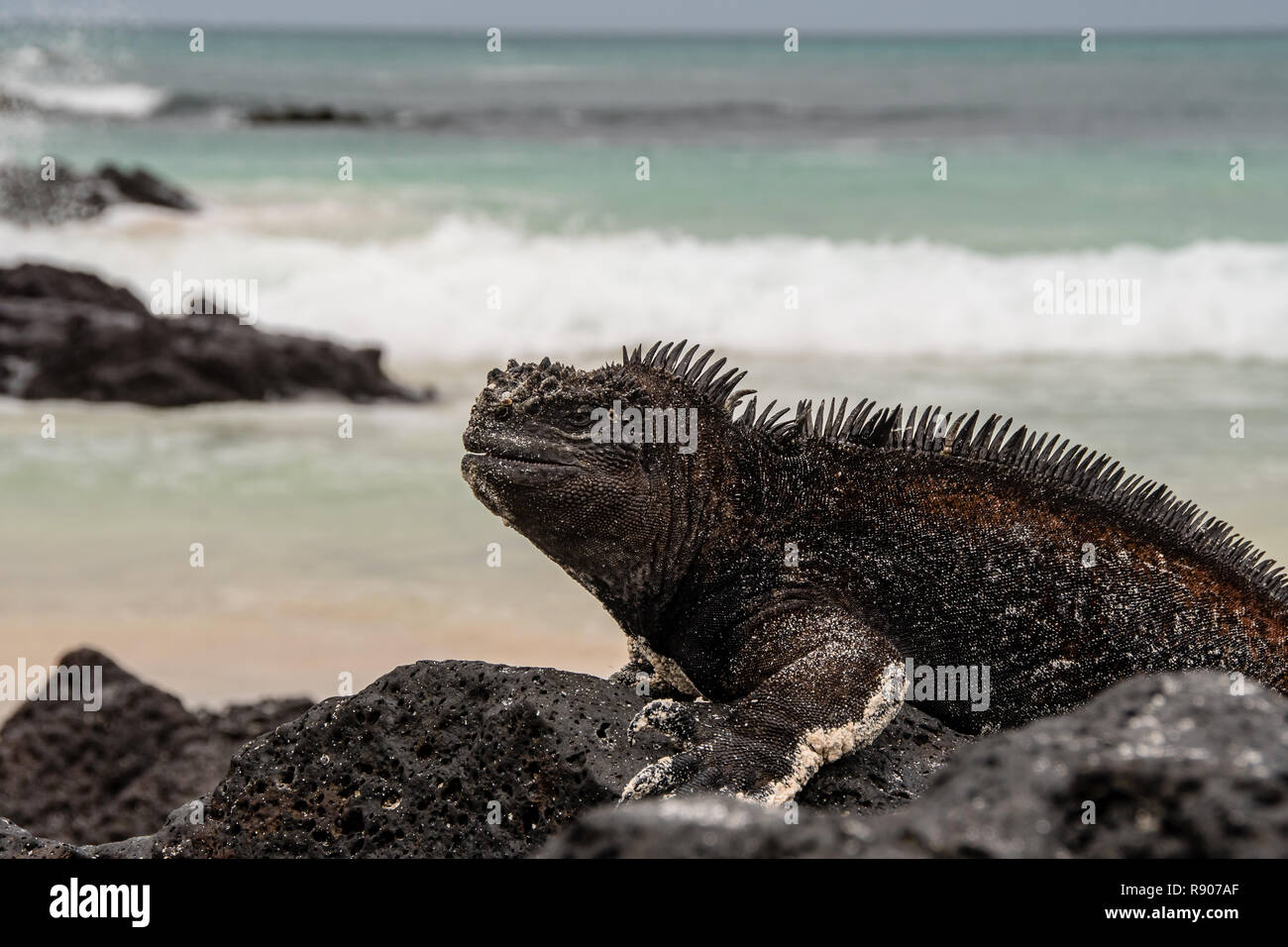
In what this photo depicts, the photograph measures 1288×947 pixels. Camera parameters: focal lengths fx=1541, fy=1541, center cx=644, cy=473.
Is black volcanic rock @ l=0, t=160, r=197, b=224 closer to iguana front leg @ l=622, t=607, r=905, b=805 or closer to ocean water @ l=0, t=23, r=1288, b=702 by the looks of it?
ocean water @ l=0, t=23, r=1288, b=702

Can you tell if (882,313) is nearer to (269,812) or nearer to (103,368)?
(103,368)

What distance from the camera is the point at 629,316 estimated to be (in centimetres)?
1856

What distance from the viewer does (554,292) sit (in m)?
19.3

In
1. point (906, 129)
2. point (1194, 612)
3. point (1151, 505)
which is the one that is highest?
point (906, 129)

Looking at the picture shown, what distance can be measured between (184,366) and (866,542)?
35.5ft

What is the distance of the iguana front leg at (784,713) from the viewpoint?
356 cm

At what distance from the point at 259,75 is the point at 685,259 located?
42.0 metres

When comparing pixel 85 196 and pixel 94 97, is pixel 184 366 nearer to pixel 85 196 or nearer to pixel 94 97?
pixel 85 196

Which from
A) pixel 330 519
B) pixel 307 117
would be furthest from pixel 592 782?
pixel 307 117

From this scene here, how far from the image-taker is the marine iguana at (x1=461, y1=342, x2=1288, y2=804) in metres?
3.88

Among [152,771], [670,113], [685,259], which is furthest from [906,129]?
[152,771]

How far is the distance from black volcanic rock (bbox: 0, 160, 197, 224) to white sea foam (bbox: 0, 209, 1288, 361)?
1.04 m

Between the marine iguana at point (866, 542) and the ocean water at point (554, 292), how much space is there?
400 centimetres

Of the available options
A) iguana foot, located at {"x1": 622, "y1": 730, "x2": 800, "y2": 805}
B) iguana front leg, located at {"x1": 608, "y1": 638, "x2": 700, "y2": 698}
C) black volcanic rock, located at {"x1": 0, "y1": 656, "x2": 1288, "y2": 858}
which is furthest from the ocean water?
iguana foot, located at {"x1": 622, "y1": 730, "x2": 800, "y2": 805}
